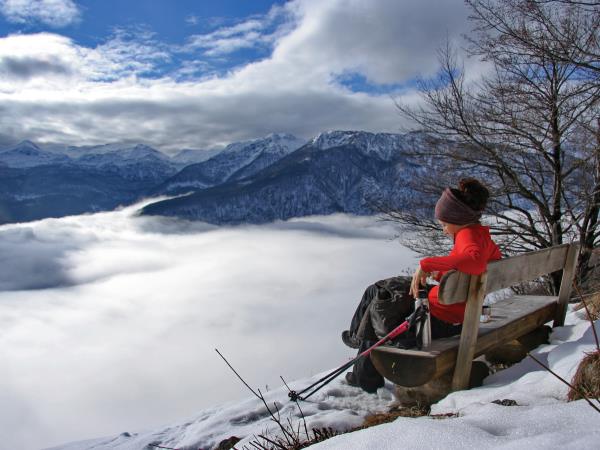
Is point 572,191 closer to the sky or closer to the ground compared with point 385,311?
closer to the sky

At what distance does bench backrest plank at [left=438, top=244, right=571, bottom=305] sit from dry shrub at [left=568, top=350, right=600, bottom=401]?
33.1 inches

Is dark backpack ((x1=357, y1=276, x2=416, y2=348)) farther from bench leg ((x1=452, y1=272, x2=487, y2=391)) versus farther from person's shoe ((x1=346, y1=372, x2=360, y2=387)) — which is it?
person's shoe ((x1=346, y1=372, x2=360, y2=387))

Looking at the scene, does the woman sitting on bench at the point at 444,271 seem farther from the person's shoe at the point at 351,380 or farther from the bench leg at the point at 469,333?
the person's shoe at the point at 351,380

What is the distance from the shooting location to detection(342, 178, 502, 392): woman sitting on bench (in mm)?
3299

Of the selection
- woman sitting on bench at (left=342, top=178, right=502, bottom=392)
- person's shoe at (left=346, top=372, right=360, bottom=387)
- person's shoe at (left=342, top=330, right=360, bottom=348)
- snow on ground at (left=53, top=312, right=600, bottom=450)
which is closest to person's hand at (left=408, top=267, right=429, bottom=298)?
woman sitting on bench at (left=342, top=178, right=502, bottom=392)

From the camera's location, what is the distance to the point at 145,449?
502 centimetres

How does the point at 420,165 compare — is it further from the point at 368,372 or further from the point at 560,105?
the point at 368,372

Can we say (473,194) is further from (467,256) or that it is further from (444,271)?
(444,271)

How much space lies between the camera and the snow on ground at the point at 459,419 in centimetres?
200

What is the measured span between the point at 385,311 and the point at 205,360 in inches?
6216

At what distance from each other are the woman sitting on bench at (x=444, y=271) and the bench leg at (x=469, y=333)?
16 cm

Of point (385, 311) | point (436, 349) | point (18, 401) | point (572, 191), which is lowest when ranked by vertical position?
point (18, 401)

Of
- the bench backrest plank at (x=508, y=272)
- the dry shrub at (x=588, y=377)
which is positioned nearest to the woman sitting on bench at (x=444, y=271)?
the bench backrest plank at (x=508, y=272)

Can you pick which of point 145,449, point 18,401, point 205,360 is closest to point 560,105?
point 145,449
